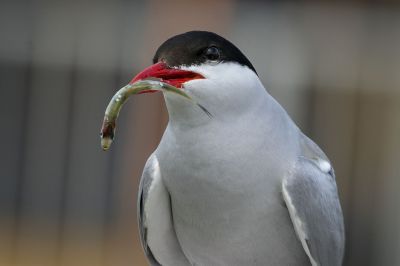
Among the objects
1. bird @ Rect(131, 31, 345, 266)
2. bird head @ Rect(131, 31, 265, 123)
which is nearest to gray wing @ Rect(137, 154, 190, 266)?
bird @ Rect(131, 31, 345, 266)

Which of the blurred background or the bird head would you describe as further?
the blurred background

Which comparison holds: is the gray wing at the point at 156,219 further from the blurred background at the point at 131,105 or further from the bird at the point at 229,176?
the blurred background at the point at 131,105

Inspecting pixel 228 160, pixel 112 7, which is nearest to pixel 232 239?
Result: pixel 228 160

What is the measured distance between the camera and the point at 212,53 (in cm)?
154

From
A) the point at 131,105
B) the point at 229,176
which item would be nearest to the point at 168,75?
the point at 229,176

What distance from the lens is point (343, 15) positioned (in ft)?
9.78

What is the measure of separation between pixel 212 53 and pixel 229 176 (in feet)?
0.76

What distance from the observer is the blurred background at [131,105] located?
2.94 meters

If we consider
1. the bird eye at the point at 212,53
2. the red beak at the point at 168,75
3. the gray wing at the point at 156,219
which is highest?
the bird eye at the point at 212,53

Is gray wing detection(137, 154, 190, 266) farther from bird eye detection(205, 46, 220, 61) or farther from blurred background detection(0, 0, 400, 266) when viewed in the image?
blurred background detection(0, 0, 400, 266)

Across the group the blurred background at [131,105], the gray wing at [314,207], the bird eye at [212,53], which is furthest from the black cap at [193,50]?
the blurred background at [131,105]

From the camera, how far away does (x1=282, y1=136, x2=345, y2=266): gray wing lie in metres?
1.64

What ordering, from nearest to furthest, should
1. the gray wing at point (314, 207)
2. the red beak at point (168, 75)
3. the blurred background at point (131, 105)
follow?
the red beak at point (168, 75) → the gray wing at point (314, 207) → the blurred background at point (131, 105)

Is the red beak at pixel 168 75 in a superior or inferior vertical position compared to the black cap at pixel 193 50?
inferior
